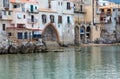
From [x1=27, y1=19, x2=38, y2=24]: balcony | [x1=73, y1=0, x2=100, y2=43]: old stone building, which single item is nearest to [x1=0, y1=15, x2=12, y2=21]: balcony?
[x1=27, y1=19, x2=38, y2=24]: balcony

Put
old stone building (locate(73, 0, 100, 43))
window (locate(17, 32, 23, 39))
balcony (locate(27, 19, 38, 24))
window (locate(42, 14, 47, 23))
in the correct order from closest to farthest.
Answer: window (locate(17, 32, 23, 39))
balcony (locate(27, 19, 38, 24))
window (locate(42, 14, 47, 23))
old stone building (locate(73, 0, 100, 43))

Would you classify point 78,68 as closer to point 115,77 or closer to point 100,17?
point 115,77

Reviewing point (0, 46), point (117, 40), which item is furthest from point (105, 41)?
point (0, 46)

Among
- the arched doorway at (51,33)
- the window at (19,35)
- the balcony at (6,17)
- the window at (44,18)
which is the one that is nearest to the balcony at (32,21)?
the window at (44,18)

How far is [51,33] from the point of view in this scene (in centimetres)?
7744

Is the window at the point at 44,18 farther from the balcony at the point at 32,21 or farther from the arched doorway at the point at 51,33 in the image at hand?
the balcony at the point at 32,21

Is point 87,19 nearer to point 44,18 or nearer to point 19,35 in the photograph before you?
point 44,18

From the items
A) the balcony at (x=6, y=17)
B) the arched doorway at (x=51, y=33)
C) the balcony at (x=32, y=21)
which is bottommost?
the arched doorway at (x=51, y=33)

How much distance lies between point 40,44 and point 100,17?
35783 mm

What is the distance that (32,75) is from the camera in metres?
33.5

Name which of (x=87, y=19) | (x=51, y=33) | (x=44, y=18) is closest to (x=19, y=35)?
(x=44, y=18)

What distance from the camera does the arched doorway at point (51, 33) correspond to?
75.9m

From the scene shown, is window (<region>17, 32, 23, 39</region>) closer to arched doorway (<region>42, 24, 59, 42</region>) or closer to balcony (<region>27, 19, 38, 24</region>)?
balcony (<region>27, 19, 38, 24</region>)

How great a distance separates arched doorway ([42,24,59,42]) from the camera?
2990 inches
